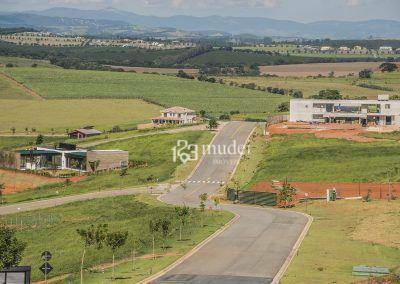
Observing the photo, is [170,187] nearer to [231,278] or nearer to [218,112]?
[231,278]

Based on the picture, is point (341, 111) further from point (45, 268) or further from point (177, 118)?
point (45, 268)

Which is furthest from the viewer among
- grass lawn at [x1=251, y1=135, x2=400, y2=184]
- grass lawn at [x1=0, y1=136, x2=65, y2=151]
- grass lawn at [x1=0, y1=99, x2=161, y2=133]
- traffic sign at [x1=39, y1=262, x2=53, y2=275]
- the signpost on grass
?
grass lawn at [x1=0, y1=99, x2=161, y2=133]

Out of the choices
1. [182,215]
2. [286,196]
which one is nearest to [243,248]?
[182,215]

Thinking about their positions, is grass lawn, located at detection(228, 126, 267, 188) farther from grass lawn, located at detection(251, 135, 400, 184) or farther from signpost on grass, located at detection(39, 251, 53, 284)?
signpost on grass, located at detection(39, 251, 53, 284)

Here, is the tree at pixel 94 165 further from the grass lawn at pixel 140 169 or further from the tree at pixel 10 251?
the tree at pixel 10 251

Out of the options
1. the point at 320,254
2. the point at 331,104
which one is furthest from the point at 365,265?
the point at 331,104

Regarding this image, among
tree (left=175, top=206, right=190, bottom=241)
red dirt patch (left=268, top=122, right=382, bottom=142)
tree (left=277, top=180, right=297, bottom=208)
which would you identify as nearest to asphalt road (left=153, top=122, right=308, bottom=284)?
tree (left=277, top=180, right=297, bottom=208)
